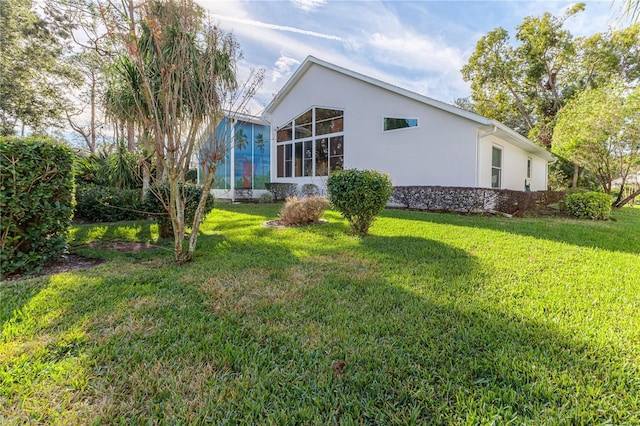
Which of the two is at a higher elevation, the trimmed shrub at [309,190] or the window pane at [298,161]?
the window pane at [298,161]

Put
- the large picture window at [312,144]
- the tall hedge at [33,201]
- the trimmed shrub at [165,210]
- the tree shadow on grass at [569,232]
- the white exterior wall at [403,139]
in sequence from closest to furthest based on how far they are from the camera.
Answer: the tall hedge at [33,201]
the tree shadow on grass at [569,232]
the trimmed shrub at [165,210]
the white exterior wall at [403,139]
the large picture window at [312,144]


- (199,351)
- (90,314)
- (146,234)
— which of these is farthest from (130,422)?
(146,234)

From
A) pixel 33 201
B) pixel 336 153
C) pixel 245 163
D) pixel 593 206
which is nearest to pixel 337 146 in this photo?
pixel 336 153

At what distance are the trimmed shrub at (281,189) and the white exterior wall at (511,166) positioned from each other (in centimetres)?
846

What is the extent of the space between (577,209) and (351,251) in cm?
948

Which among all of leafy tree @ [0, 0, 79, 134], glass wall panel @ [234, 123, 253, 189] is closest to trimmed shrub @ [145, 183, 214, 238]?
glass wall panel @ [234, 123, 253, 189]

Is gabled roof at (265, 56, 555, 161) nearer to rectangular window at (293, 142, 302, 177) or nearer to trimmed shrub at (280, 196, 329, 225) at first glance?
trimmed shrub at (280, 196, 329, 225)

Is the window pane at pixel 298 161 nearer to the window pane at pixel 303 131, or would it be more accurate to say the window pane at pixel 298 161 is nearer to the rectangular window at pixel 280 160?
the window pane at pixel 303 131

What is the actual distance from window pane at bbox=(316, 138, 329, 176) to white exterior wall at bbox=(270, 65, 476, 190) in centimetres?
43

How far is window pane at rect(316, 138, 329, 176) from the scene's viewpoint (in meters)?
13.5

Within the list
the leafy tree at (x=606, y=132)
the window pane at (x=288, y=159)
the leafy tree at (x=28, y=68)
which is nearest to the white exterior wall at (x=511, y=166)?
the leafy tree at (x=606, y=132)

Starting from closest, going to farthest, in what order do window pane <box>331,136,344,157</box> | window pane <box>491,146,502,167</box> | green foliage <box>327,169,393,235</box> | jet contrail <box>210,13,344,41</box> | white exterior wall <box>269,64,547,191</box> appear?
jet contrail <box>210,13,344,41</box> → green foliage <box>327,169,393,235</box> → white exterior wall <box>269,64,547,191</box> → window pane <box>491,146,502,167</box> → window pane <box>331,136,344,157</box>

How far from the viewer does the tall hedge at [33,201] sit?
3.36 meters

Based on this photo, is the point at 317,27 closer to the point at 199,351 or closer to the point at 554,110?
the point at 199,351
